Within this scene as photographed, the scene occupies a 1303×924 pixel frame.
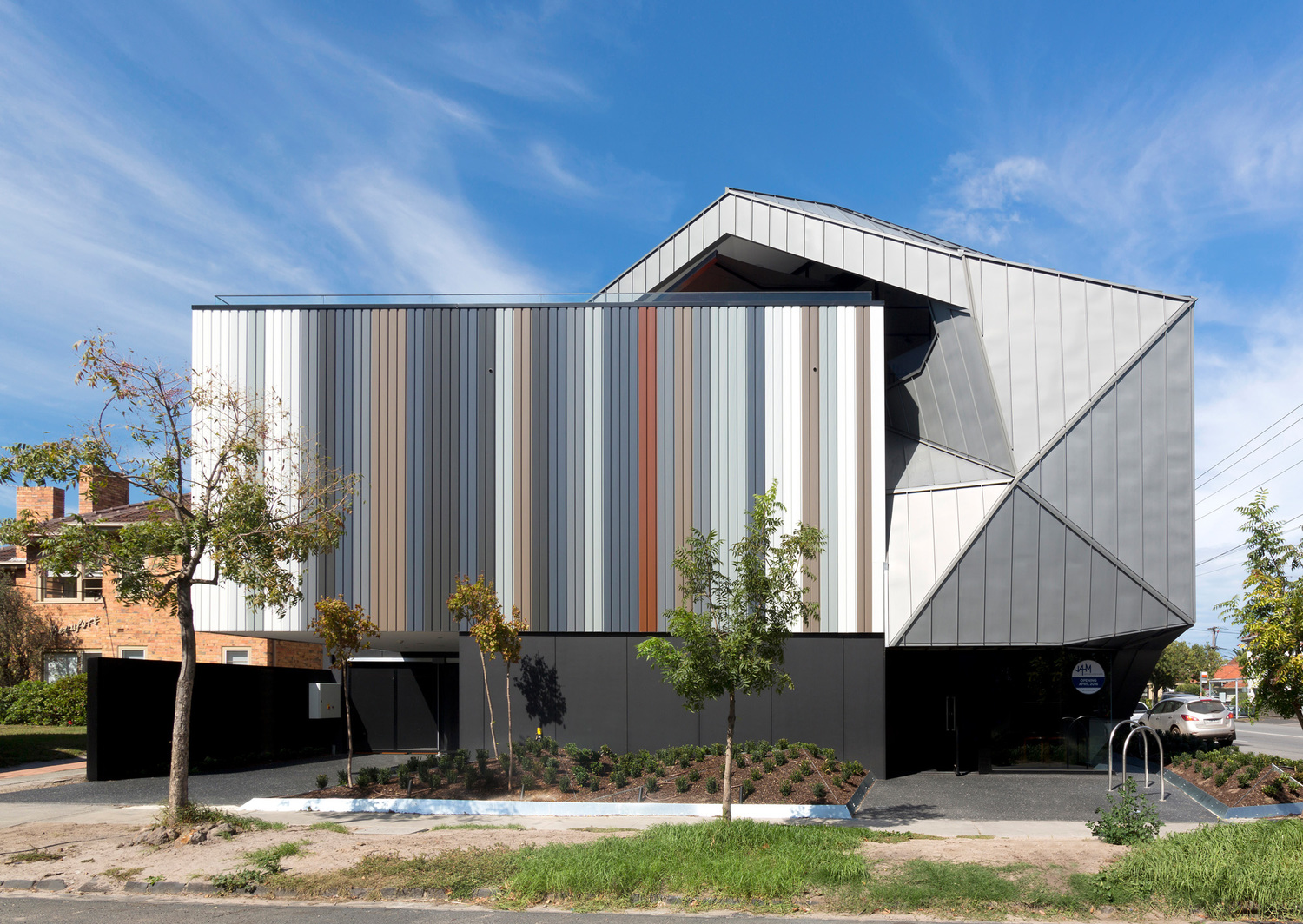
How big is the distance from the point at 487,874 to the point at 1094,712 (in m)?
15.4

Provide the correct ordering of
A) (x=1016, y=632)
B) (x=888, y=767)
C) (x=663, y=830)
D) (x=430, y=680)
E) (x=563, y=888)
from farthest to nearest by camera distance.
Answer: (x=430, y=680) < (x=888, y=767) < (x=1016, y=632) < (x=663, y=830) < (x=563, y=888)

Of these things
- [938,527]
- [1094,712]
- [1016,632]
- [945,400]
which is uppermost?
[945,400]

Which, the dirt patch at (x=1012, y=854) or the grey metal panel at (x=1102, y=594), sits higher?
the grey metal panel at (x=1102, y=594)

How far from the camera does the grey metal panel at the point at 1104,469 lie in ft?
63.0

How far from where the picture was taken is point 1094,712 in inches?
807

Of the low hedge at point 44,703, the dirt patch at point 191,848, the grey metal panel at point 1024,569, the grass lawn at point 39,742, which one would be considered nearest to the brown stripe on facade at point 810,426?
the grey metal panel at point 1024,569

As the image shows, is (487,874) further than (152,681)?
No

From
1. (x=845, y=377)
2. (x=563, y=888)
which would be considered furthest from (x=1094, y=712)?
(x=563, y=888)

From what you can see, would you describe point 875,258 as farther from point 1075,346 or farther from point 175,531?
point 175,531

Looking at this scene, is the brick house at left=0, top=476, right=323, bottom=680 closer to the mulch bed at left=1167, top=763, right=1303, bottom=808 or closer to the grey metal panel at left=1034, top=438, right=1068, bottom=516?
the grey metal panel at left=1034, top=438, right=1068, bottom=516

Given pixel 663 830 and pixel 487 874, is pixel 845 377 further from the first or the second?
pixel 487 874

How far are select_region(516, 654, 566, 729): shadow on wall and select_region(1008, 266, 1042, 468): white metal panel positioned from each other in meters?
11.0

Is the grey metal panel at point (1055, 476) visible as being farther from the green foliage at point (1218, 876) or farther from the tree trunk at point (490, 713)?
the tree trunk at point (490, 713)

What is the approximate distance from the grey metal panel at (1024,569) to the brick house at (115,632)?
72.1 feet
